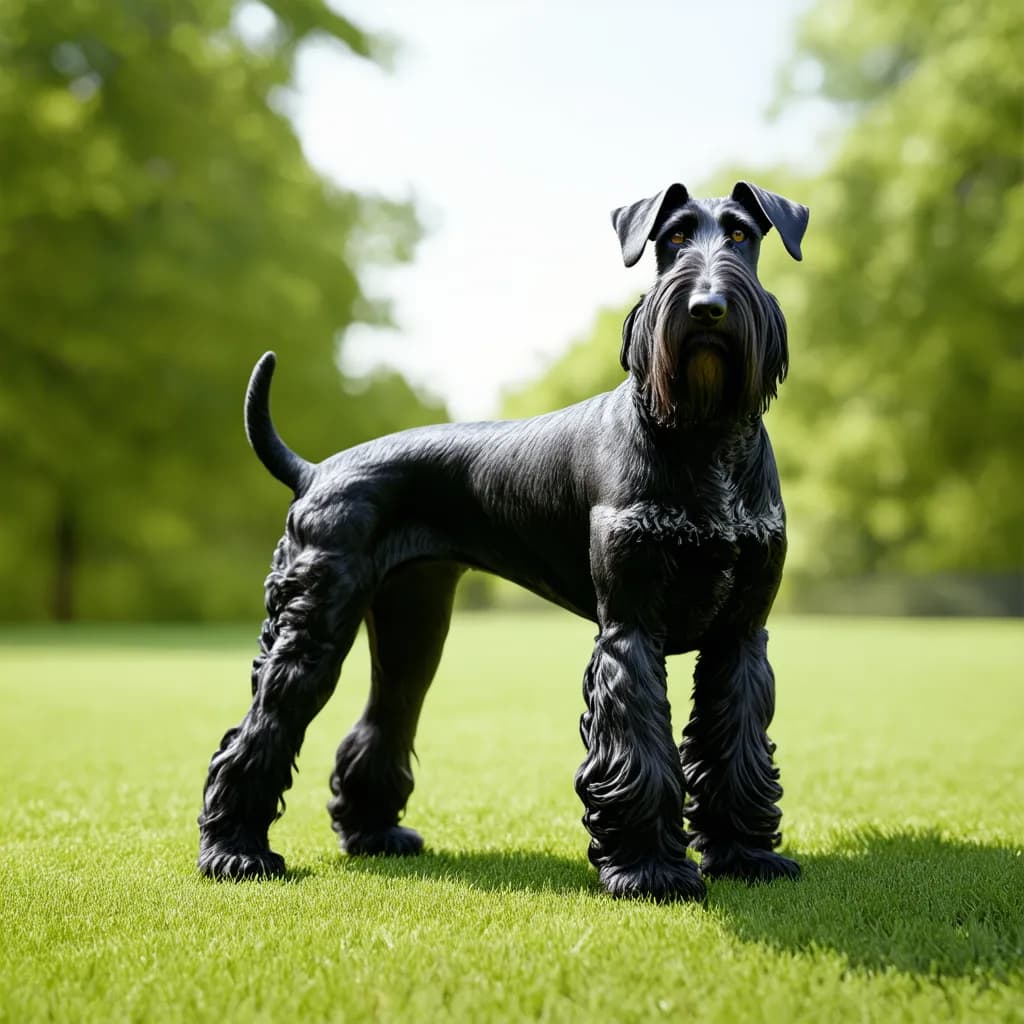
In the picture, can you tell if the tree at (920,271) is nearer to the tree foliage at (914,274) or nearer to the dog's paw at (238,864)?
the tree foliage at (914,274)

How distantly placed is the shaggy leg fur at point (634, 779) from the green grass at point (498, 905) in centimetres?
15

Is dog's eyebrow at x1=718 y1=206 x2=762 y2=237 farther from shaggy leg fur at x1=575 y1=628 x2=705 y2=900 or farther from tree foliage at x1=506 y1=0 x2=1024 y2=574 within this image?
tree foliage at x1=506 y1=0 x2=1024 y2=574

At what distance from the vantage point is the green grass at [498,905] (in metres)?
2.86

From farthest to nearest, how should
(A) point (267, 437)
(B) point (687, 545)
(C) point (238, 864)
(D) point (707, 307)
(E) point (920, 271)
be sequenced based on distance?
(E) point (920, 271)
(A) point (267, 437)
(C) point (238, 864)
(B) point (687, 545)
(D) point (707, 307)

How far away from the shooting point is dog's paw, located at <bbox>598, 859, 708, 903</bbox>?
375cm

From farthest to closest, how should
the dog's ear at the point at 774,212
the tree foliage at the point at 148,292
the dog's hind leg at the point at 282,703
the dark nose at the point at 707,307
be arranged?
the tree foliage at the point at 148,292, the dog's hind leg at the point at 282,703, the dog's ear at the point at 774,212, the dark nose at the point at 707,307

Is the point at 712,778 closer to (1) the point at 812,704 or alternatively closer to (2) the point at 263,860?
(2) the point at 263,860

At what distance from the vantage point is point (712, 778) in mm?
4273

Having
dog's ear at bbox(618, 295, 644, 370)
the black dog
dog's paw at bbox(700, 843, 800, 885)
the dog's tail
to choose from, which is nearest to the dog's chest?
the black dog

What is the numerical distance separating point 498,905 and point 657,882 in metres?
0.56

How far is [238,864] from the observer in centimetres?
429

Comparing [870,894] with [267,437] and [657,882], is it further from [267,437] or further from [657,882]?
[267,437]

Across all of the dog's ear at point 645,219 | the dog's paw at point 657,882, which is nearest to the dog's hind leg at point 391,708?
the dog's paw at point 657,882

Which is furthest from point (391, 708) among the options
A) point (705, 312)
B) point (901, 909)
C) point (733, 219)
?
point (733, 219)
